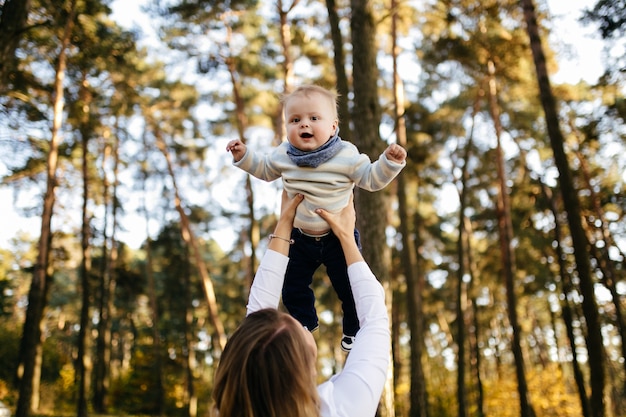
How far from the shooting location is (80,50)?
13328mm

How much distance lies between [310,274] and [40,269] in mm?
11494

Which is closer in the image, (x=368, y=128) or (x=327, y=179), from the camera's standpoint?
(x=327, y=179)

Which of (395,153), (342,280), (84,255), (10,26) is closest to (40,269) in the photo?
(84,255)

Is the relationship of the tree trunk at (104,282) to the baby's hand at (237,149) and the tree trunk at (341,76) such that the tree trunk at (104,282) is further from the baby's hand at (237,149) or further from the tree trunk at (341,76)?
the baby's hand at (237,149)

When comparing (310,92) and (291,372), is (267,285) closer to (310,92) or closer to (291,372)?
(291,372)

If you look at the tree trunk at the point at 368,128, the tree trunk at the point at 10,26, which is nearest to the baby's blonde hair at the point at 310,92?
the tree trunk at the point at 368,128

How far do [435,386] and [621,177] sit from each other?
10.9 meters

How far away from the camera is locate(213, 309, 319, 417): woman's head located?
147cm

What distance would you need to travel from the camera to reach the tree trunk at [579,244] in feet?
25.1

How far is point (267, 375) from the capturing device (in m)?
1.48

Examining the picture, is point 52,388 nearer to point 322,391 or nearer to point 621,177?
point 621,177

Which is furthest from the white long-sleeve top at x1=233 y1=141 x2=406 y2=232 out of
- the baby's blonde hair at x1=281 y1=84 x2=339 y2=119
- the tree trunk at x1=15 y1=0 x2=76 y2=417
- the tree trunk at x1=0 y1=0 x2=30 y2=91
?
the tree trunk at x1=15 y1=0 x2=76 y2=417

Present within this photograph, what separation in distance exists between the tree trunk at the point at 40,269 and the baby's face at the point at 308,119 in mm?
11462

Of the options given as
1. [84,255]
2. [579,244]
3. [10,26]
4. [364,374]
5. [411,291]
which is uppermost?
[10,26]
